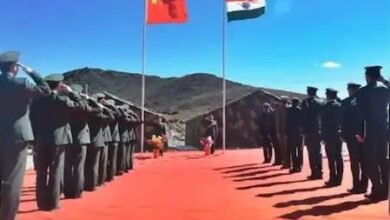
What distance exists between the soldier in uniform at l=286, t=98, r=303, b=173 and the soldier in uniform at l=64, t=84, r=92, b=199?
7.19 m

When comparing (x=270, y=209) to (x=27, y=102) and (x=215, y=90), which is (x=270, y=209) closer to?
(x=27, y=102)

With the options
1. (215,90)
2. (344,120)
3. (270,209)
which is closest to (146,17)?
(344,120)

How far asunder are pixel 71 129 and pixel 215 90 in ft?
164

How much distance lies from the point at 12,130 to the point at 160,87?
192 feet

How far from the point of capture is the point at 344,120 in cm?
1211

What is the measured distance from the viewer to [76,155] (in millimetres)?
11258

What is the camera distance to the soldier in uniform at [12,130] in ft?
24.9

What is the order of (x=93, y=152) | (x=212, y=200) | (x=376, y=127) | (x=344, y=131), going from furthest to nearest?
(x=93, y=152)
(x=344, y=131)
(x=212, y=200)
(x=376, y=127)

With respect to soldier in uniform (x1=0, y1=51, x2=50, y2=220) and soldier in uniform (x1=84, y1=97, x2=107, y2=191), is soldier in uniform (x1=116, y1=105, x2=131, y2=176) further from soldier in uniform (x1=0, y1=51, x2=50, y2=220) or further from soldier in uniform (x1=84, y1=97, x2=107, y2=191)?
soldier in uniform (x1=0, y1=51, x2=50, y2=220)

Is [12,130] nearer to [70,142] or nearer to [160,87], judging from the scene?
[70,142]

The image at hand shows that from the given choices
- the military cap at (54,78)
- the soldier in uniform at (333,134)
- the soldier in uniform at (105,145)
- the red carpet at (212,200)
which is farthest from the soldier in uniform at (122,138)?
the military cap at (54,78)

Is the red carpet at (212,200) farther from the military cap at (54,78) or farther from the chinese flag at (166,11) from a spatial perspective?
the chinese flag at (166,11)

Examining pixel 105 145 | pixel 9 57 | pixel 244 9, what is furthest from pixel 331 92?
pixel 244 9

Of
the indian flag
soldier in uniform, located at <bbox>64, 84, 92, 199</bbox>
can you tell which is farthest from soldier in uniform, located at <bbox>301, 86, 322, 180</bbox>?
the indian flag
